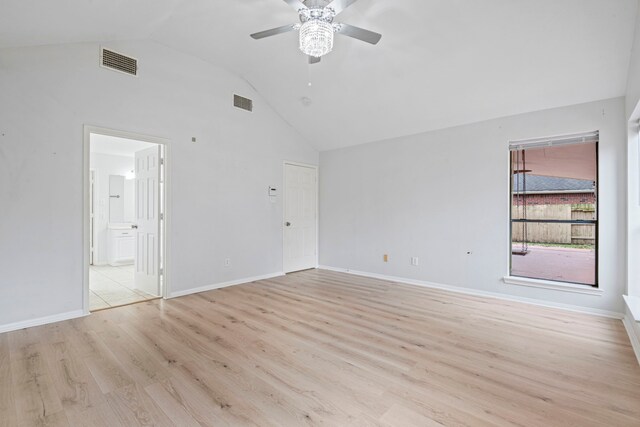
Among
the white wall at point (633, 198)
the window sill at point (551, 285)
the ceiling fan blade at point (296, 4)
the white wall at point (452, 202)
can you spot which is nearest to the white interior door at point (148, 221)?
the ceiling fan blade at point (296, 4)

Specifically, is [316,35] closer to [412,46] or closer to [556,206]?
[412,46]

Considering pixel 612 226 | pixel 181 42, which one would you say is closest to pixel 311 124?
pixel 181 42

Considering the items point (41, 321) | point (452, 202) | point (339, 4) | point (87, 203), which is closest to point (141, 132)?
point (87, 203)

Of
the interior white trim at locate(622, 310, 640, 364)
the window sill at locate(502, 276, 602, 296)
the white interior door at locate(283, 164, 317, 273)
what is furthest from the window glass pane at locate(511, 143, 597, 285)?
the white interior door at locate(283, 164, 317, 273)

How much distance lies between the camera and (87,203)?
344 cm

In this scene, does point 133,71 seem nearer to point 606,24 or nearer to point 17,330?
point 17,330

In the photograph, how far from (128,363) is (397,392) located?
6.65 feet

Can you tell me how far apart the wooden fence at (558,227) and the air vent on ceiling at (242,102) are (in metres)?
4.29

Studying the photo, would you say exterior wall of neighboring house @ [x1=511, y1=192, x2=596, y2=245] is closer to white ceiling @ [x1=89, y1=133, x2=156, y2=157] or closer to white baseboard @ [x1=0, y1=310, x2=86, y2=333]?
white baseboard @ [x1=0, y1=310, x2=86, y2=333]

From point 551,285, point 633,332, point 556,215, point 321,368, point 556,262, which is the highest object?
point 556,215

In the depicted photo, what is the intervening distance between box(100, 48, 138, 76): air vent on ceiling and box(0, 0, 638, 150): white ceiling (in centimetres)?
15

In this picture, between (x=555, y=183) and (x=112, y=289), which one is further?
(x=112, y=289)

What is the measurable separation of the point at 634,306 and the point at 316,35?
359 centimetres

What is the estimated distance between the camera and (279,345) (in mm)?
2689
